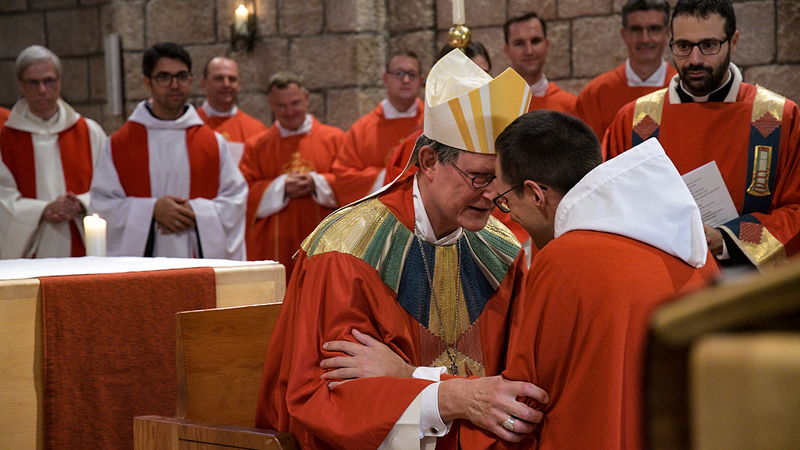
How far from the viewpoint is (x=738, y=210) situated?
355 cm

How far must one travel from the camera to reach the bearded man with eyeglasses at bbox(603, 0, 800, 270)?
3357 millimetres

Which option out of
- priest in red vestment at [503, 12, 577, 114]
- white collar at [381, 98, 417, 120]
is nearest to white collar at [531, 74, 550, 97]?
priest in red vestment at [503, 12, 577, 114]

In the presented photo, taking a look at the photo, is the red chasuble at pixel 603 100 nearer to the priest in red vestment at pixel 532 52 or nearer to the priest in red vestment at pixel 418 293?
the priest in red vestment at pixel 532 52

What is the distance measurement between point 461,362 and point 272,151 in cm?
453

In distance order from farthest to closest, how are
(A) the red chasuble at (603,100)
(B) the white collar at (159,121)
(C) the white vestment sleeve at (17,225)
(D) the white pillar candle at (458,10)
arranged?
(B) the white collar at (159,121) < (C) the white vestment sleeve at (17,225) < (A) the red chasuble at (603,100) < (D) the white pillar candle at (458,10)

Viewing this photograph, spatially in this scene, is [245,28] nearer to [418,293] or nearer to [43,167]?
[43,167]

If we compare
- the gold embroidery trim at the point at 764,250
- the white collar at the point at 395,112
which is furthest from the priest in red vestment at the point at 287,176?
the gold embroidery trim at the point at 764,250

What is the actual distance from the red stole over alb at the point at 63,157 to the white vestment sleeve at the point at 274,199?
1.31 meters

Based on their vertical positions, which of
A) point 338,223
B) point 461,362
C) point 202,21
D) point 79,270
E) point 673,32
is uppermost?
point 202,21

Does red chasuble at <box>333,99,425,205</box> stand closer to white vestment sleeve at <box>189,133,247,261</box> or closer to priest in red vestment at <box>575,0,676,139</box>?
white vestment sleeve at <box>189,133,247,261</box>

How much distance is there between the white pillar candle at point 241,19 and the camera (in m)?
7.54

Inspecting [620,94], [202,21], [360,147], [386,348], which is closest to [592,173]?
[386,348]

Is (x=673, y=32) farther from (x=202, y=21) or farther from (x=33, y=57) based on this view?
(x=202, y=21)

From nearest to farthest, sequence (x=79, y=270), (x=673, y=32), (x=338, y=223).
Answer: (x=338, y=223)
(x=79, y=270)
(x=673, y=32)
